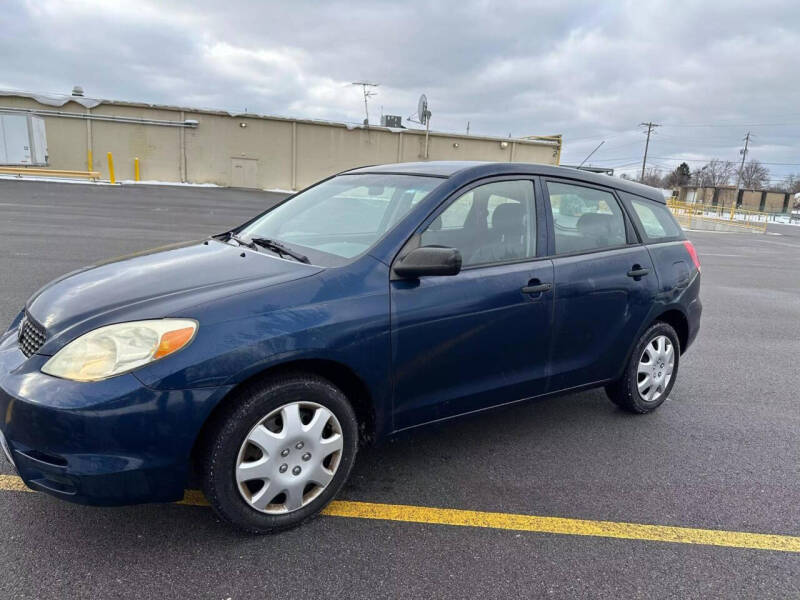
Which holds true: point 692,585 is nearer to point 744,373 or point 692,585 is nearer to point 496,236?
point 496,236

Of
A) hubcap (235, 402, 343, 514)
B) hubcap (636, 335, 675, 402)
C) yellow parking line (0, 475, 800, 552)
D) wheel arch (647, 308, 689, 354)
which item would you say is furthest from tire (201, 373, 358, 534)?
wheel arch (647, 308, 689, 354)

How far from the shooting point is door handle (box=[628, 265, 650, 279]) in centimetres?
369

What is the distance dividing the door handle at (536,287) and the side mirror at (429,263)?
1.99ft

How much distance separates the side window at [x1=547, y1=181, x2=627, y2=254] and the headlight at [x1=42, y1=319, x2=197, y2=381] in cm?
219

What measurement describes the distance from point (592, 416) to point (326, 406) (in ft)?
7.46

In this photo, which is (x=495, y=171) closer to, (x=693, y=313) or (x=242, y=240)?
(x=242, y=240)

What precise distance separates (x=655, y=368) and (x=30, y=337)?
3.72 meters

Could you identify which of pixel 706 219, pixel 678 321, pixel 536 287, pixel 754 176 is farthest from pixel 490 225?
pixel 754 176

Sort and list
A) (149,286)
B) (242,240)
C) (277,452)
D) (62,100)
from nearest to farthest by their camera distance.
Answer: (277,452), (149,286), (242,240), (62,100)

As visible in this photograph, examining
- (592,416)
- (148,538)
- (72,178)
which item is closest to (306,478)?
(148,538)

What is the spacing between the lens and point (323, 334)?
2.45 metres

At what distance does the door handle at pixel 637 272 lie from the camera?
3687 mm

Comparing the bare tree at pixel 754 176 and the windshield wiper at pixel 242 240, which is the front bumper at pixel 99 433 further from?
the bare tree at pixel 754 176

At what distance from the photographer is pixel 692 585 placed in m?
2.34
